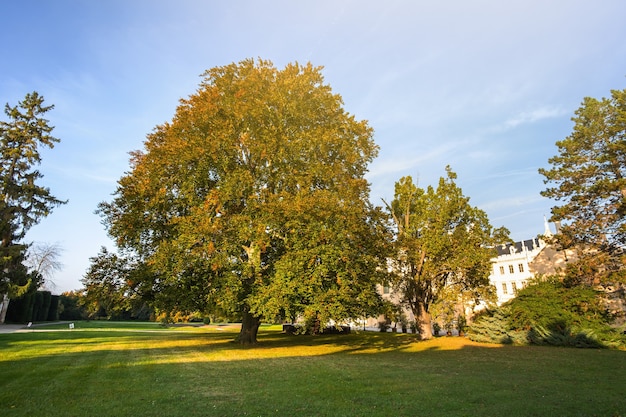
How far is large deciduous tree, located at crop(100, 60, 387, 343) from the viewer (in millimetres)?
18266

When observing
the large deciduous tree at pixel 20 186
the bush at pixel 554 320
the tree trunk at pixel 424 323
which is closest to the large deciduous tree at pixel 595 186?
Result: the bush at pixel 554 320

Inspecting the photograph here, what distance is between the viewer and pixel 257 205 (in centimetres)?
1912

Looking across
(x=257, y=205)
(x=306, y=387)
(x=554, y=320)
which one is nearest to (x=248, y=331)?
(x=257, y=205)

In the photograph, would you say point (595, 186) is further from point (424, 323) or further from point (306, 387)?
point (306, 387)

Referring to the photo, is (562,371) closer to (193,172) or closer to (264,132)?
(264,132)

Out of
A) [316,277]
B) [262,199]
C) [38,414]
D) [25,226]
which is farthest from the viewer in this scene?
[25,226]

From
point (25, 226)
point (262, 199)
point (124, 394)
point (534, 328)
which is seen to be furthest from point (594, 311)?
point (25, 226)

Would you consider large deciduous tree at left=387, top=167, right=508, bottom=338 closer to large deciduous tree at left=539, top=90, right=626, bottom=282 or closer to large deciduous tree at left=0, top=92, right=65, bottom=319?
large deciduous tree at left=539, top=90, right=626, bottom=282

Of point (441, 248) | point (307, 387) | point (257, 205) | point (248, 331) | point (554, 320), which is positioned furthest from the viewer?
point (441, 248)

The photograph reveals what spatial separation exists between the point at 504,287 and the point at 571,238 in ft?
141

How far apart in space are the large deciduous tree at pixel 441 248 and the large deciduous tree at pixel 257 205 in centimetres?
757

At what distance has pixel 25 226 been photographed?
39469 millimetres

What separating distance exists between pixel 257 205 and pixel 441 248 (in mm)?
17495

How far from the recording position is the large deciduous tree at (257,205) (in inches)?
719
